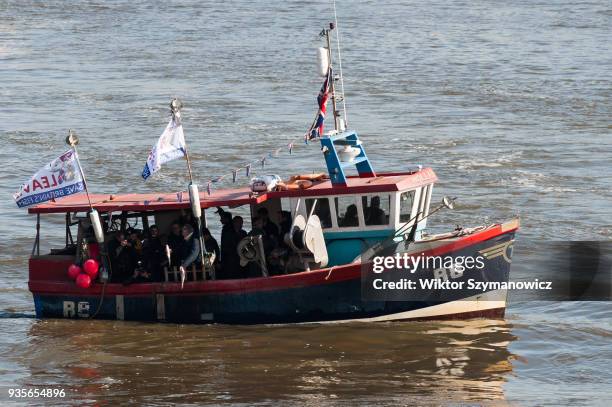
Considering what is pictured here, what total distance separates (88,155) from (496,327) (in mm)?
15647

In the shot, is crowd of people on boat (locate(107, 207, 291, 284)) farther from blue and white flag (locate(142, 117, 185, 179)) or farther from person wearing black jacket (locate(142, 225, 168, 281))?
blue and white flag (locate(142, 117, 185, 179))

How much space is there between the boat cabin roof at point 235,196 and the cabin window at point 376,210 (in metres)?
0.20

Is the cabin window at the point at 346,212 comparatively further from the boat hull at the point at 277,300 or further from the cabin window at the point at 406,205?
the boat hull at the point at 277,300

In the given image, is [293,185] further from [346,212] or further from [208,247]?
[208,247]

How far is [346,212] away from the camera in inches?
750

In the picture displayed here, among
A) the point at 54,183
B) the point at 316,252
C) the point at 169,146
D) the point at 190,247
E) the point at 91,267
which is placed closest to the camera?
the point at 316,252

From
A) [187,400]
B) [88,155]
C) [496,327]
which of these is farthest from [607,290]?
[88,155]

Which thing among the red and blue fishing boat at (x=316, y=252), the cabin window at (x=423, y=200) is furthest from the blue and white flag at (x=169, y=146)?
the cabin window at (x=423, y=200)

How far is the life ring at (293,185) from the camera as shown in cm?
1912

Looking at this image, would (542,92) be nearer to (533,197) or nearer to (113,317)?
(533,197)

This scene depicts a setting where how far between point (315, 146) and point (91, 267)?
47.6 ft

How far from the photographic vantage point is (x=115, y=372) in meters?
17.7

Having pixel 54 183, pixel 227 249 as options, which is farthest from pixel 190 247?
pixel 54 183

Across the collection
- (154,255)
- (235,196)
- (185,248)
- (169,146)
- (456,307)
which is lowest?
(456,307)
